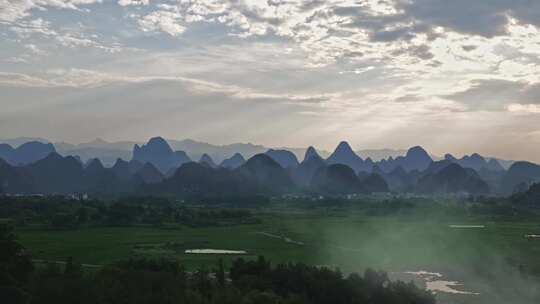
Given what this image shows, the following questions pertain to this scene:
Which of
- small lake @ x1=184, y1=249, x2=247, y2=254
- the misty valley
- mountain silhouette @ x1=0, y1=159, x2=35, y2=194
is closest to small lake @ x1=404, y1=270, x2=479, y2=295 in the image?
the misty valley

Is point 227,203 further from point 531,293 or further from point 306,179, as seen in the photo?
point 306,179

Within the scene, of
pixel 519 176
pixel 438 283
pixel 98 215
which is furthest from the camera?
pixel 519 176

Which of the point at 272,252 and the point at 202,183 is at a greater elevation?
the point at 202,183

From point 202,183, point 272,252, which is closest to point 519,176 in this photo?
point 202,183

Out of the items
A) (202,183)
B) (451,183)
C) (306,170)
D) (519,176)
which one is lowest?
(451,183)

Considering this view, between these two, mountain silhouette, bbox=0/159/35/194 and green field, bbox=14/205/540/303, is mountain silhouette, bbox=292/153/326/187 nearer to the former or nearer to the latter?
mountain silhouette, bbox=0/159/35/194

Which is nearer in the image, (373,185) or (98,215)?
(98,215)

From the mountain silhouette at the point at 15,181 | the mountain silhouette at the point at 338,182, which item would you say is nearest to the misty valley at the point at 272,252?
the mountain silhouette at the point at 15,181

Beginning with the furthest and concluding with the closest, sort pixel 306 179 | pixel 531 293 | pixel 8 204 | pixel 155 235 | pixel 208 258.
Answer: pixel 306 179 → pixel 8 204 → pixel 155 235 → pixel 208 258 → pixel 531 293

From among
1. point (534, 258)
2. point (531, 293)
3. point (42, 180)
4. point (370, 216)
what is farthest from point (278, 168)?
point (531, 293)

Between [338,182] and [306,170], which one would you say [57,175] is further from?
[306,170]
